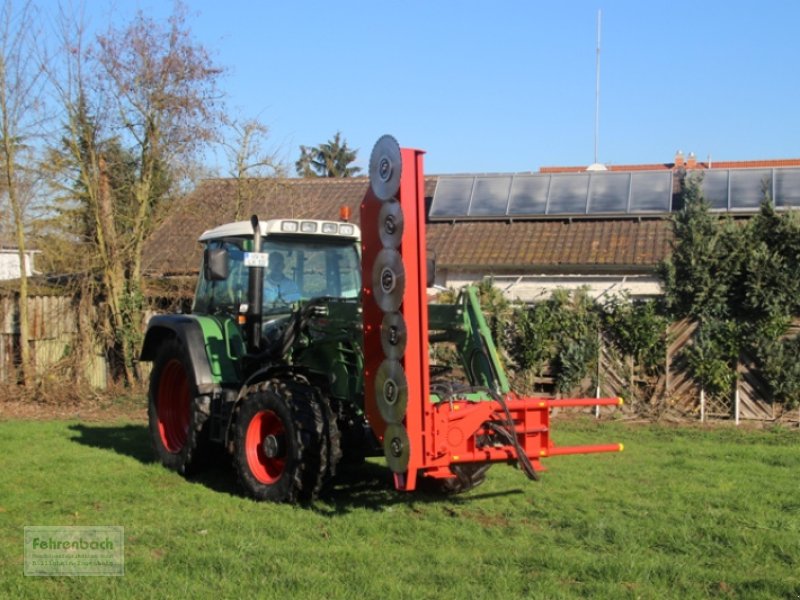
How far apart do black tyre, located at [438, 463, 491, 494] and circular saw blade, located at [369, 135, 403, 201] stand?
2.31 meters

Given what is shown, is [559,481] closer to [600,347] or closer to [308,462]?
[308,462]

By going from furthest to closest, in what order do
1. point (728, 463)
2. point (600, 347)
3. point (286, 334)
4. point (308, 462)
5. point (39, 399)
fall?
1. point (39, 399)
2. point (600, 347)
3. point (728, 463)
4. point (286, 334)
5. point (308, 462)

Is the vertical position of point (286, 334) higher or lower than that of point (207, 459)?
higher

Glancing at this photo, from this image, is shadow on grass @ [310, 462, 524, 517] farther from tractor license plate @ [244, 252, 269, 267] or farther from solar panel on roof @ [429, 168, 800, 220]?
solar panel on roof @ [429, 168, 800, 220]

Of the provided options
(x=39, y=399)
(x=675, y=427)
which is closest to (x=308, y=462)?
(x=675, y=427)

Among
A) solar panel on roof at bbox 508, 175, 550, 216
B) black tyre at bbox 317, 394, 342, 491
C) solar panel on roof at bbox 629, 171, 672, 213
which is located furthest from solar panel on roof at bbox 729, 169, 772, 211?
black tyre at bbox 317, 394, 342, 491

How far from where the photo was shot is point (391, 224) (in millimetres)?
6074

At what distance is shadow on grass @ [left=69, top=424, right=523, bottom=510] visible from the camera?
23.3 feet

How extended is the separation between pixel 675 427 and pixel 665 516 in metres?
5.72

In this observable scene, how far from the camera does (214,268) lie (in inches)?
305

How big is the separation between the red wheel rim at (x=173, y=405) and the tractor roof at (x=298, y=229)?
1564 millimetres

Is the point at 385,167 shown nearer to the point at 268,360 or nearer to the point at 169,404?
the point at 268,360
